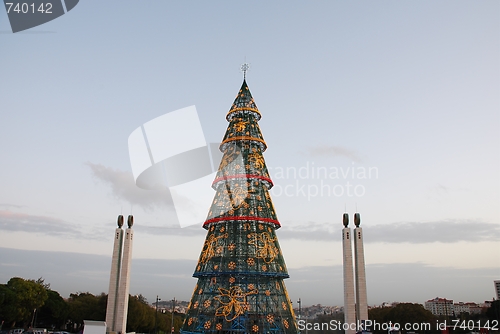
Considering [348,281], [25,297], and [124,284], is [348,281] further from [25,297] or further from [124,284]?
[25,297]

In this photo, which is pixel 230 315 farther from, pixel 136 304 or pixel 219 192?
pixel 136 304

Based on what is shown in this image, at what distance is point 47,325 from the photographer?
2408 inches

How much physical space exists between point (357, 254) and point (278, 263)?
7398mm

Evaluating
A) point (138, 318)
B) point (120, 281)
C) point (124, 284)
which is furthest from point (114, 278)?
point (138, 318)

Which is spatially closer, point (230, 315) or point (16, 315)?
point (230, 315)

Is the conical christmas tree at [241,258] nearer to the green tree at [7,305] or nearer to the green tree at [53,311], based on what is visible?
the green tree at [7,305]

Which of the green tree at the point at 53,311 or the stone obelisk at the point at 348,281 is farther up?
the stone obelisk at the point at 348,281

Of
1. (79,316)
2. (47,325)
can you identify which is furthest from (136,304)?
(47,325)

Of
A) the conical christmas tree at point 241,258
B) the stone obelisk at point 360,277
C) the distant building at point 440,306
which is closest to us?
the conical christmas tree at point 241,258

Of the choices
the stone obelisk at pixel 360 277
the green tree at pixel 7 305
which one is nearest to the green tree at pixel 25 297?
the green tree at pixel 7 305

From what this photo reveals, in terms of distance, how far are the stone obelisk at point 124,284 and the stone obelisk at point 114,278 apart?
32 cm

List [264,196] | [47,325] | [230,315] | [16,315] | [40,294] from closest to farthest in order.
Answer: [230,315] → [264,196] → [16,315] → [40,294] → [47,325]

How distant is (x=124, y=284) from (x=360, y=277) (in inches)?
777

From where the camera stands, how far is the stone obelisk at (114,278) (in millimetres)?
32625
